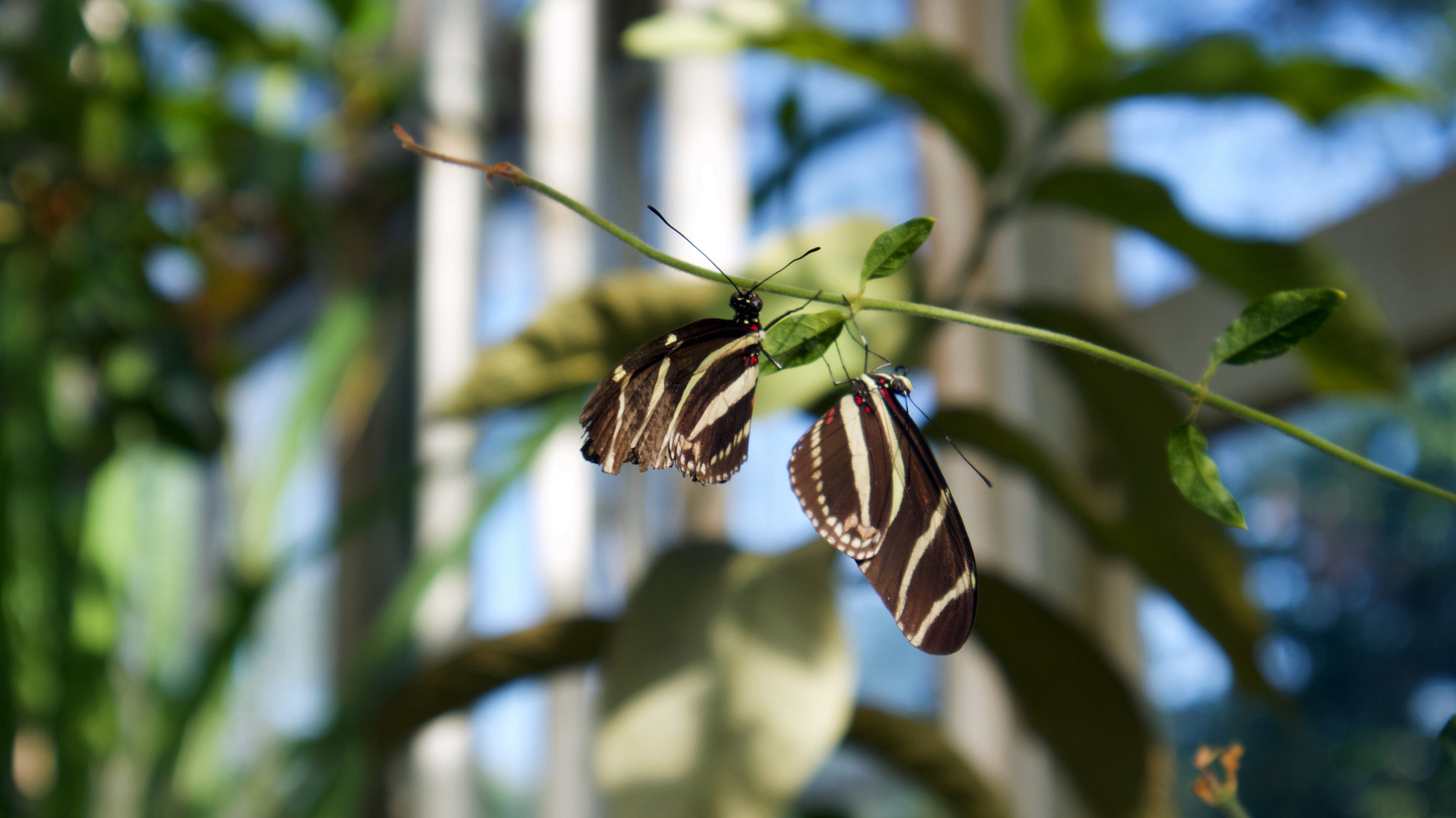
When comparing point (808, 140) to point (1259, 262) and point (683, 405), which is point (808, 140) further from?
point (683, 405)

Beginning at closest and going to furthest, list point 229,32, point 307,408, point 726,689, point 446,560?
point 726,689, point 446,560, point 307,408, point 229,32

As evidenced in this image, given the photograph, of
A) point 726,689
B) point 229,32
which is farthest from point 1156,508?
point 229,32

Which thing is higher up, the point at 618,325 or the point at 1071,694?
the point at 618,325

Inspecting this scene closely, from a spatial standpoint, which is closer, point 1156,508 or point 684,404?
point 684,404

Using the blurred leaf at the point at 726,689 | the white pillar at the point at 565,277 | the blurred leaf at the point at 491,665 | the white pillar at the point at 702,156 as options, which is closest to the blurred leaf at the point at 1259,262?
the blurred leaf at the point at 726,689

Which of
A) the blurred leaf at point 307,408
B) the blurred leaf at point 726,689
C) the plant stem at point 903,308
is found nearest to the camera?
the plant stem at point 903,308

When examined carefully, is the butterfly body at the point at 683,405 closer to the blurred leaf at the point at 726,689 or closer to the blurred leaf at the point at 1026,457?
the blurred leaf at the point at 726,689
